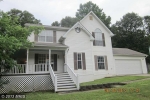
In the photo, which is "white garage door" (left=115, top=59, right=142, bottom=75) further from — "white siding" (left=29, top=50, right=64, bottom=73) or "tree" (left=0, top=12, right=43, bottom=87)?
"tree" (left=0, top=12, right=43, bottom=87)

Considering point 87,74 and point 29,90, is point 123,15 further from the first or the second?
point 29,90

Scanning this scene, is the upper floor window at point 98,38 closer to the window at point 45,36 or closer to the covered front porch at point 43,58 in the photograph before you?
the covered front porch at point 43,58

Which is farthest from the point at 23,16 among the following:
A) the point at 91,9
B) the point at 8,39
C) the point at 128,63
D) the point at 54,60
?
the point at 8,39

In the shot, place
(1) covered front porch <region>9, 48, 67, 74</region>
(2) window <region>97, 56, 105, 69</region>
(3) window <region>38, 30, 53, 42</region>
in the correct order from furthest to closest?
(2) window <region>97, 56, 105, 69</region> → (3) window <region>38, 30, 53, 42</region> → (1) covered front porch <region>9, 48, 67, 74</region>

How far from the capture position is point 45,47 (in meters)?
12.5

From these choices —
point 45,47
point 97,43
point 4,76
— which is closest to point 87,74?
point 97,43

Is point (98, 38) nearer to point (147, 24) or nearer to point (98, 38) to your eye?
point (98, 38)

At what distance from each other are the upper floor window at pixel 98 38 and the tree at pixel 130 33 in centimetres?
2220

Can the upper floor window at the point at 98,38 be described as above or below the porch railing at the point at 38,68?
above

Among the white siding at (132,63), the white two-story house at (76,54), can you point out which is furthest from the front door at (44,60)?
the white siding at (132,63)

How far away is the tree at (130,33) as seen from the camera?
3603 centimetres

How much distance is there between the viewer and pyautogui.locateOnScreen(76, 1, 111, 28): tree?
36844 mm

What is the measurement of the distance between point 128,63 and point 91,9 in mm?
25524

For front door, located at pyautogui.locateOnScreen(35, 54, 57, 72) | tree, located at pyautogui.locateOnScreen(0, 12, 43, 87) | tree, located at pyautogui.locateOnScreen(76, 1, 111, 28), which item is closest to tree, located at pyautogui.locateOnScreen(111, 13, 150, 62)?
tree, located at pyautogui.locateOnScreen(76, 1, 111, 28)
